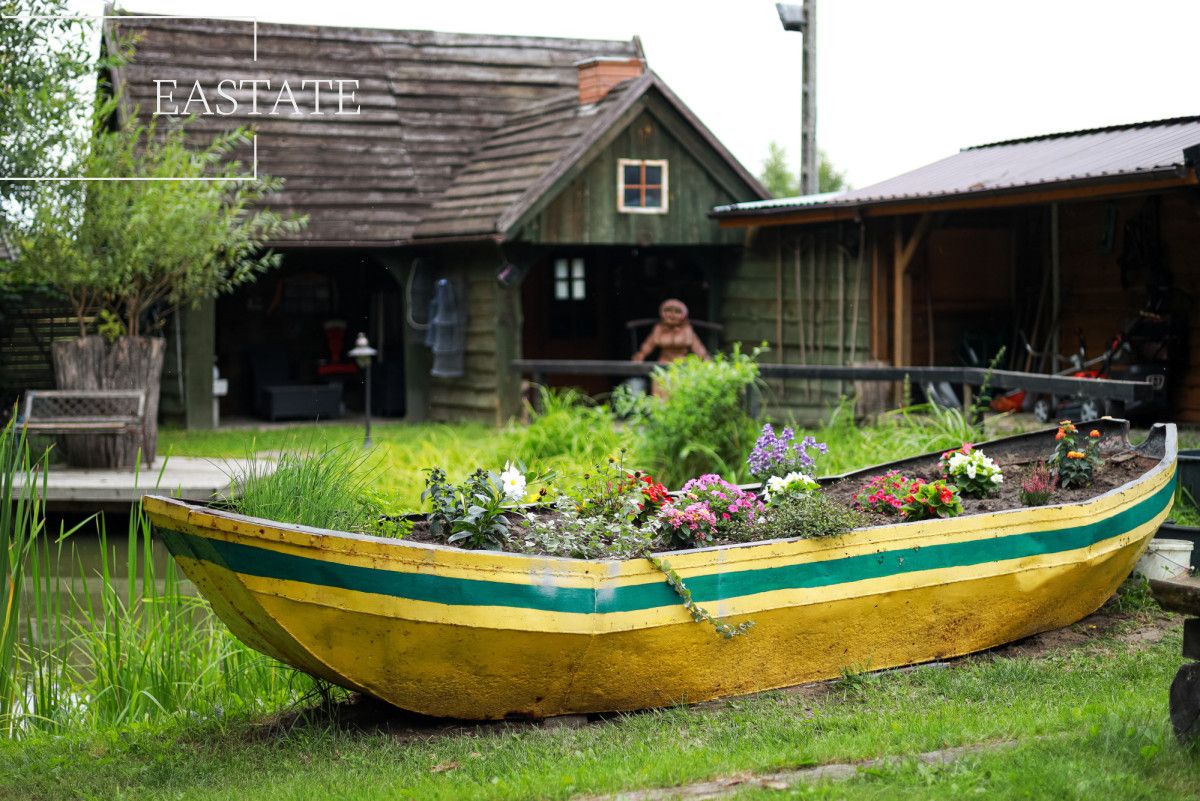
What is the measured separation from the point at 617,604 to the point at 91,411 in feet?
30.7

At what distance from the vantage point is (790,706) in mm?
6004

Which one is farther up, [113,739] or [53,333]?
[53,333]

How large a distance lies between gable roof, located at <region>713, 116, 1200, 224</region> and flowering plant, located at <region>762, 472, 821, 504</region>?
19.3 ft

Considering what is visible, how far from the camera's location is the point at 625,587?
570cm

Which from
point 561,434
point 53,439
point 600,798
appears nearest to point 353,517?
point 600,798

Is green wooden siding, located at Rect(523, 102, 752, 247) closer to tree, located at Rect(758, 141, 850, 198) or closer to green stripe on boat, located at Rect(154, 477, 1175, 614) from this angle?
green stripe on boat, located at Rect(154, 477, 1175, 614)

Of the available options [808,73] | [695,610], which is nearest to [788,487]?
[695,610]

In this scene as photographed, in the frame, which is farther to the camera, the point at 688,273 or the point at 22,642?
the point at 688,273

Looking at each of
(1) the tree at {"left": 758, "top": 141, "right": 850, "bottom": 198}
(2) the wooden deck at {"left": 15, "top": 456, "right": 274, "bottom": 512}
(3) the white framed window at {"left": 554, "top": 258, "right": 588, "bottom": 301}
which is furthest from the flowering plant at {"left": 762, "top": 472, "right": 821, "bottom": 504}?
(1) the tree at {"left": 758, "top": 141, "right": 850, "bottom": 198}

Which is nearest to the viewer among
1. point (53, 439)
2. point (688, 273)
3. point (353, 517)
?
Answer: point (353, 517)

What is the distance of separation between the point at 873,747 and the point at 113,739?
3.09m

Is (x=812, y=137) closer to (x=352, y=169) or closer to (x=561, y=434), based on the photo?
(x=352, y=169)

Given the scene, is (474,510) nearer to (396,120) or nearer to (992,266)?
(992,266)

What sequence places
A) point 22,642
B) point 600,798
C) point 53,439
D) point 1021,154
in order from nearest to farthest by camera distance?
1. point 600,798
2. point 22,642
3. point 53,439
4. point 1021,154
